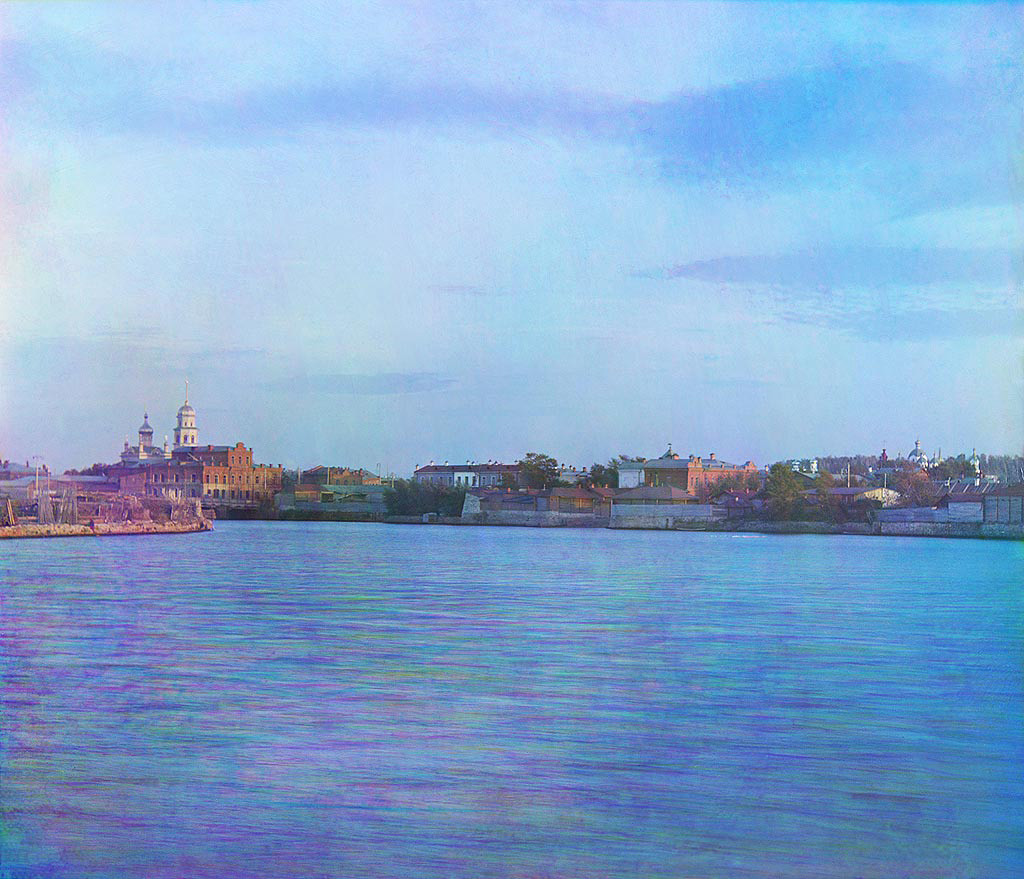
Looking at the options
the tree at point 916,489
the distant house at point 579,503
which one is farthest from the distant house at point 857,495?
the distant house at point 579,503

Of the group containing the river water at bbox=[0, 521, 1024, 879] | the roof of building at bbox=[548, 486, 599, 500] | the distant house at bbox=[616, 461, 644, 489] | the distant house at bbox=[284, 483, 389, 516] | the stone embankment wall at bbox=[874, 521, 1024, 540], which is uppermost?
the distant house at bbox=[616, 461, 644, 489]

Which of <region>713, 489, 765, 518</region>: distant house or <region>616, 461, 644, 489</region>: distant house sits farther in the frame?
<region>616, 461, 644, 489</region>: distant house

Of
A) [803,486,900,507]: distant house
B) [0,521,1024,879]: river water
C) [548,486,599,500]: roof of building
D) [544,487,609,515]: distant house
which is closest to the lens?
[0,521,1024,879]: river water

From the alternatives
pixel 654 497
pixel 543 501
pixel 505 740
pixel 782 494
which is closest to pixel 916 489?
pixel 782 494

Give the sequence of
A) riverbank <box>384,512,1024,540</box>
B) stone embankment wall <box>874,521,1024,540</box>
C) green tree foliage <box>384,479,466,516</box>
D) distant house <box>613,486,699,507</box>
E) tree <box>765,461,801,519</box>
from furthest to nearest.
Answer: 1. green tree foliage <box>384,479,466,516</box>
2. distant house <box>613,486,699,507</box>
3. tree <box>765,461,801,519</box>
4. riverbank <box>384,512,1024,540</box>
5. stone embankment wall <box>874,521,1024,540</box>

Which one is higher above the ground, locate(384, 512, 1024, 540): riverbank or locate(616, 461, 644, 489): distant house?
locate(616, 461, 644, 489): distant house

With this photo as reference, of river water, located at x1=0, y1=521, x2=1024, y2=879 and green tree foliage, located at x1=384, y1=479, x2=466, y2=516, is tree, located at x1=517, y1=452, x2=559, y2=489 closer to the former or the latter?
green tree foliage, located at x1=384, y1=479, x2=466, y2=516

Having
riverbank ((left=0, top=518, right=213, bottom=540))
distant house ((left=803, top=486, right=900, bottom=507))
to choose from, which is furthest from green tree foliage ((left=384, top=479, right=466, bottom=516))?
distant house ((left=803, top=486, right=900, bottom=507))

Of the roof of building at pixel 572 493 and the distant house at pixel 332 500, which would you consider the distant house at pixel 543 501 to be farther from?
the distant house at pixel 332 500
